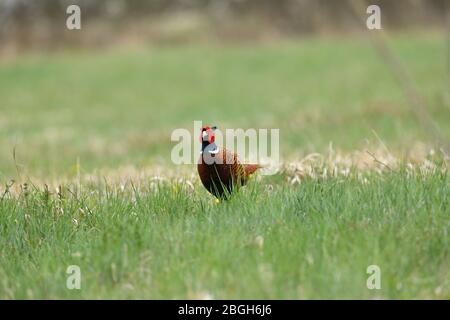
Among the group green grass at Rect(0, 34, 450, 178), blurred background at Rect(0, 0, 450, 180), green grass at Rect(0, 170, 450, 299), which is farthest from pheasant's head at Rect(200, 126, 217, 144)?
green grass at Rect(0, 34, 450, 178)

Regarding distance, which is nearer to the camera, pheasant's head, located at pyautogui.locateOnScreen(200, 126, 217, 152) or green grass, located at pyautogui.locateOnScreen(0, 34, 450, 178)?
pheasant's head, located at pyautogui.locateOnScreen(200, 126, 217, 152)

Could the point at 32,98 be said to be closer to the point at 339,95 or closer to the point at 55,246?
the point at 339,95

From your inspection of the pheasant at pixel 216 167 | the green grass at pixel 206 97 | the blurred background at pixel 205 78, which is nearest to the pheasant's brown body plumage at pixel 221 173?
the pheasant at pixel 216 167

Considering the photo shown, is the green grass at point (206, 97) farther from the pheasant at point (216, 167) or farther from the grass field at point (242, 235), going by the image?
the pheasant at point (216, 167)

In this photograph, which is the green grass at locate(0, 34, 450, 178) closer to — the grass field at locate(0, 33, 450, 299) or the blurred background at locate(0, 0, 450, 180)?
the blurred background at locate(0, 0, 450, 180)

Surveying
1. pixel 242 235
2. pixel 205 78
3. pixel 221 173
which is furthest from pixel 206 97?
pixel 242 235

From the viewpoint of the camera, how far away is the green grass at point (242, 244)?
382cm

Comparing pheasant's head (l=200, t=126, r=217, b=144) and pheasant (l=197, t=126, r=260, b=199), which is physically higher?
pheasant's head (l=200, t=126, r=217, b=144)

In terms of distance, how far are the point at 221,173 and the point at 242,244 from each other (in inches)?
34.1

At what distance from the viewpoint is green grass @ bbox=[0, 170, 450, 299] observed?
3.82 m

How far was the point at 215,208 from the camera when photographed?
4688mm

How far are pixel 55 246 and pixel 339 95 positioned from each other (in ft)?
50.8
